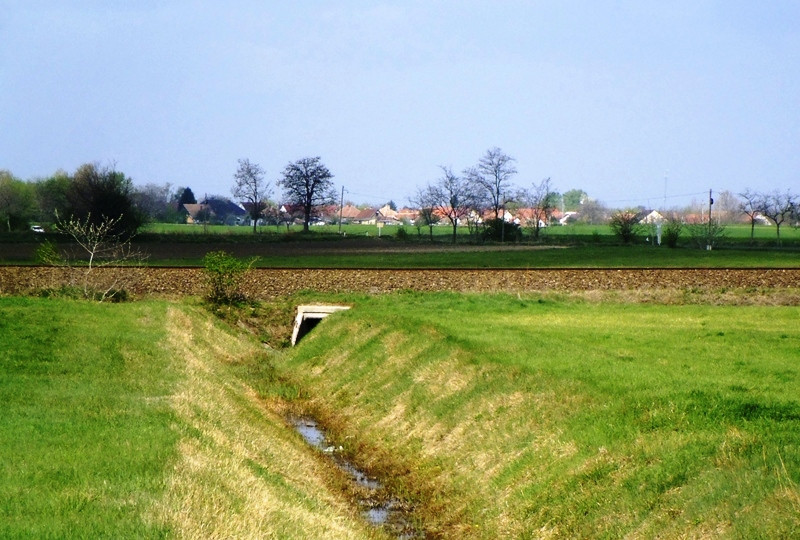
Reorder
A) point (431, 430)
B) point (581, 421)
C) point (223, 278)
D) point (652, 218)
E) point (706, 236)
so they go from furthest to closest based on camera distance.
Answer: point (652, 218)
point (706, 236)
point (223, 278)
point (431, 430)
point (581, 421)

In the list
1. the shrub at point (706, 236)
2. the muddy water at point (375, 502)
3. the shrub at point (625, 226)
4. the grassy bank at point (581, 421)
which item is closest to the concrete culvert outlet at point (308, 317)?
the grassy bank at point (581, 421)

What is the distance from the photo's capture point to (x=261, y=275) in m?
42.7

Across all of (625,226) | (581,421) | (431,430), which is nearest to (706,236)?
(625,226)

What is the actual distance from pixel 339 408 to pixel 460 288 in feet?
59.1

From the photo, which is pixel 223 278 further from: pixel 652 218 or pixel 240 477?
pixel 652 218

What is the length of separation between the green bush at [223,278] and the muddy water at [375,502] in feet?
60.1

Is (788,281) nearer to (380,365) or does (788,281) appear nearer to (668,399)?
Result: (380,365)

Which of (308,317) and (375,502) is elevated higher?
(308,317)

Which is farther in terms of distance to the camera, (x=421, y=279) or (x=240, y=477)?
(x=421, y=279)

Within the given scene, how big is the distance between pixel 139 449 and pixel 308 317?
23653 millimetres

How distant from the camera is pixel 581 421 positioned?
13.8 m

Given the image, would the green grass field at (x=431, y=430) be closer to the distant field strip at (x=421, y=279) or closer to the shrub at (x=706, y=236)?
the distant field strip at (x=421, y=279)

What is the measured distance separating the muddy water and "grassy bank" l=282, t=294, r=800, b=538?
1.20 feet

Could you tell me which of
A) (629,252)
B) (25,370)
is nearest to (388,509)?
(25,370)
